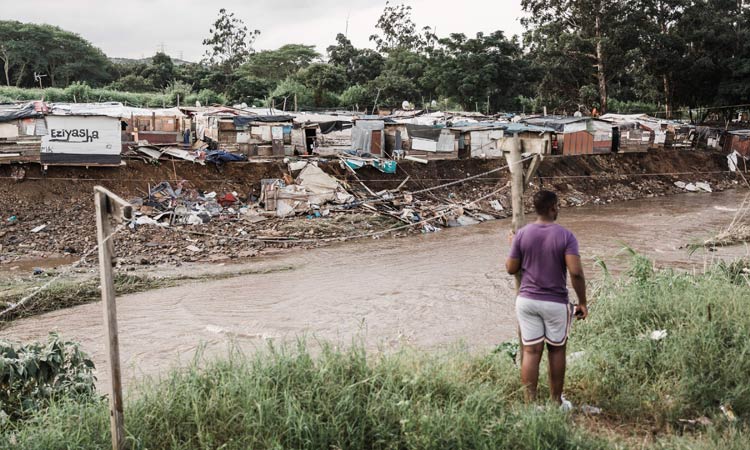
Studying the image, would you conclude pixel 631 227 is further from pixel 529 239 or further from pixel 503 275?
pixel 529 239

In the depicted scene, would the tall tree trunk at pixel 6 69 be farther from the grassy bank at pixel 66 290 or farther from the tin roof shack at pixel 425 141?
the grassy bank at pixel 66 290

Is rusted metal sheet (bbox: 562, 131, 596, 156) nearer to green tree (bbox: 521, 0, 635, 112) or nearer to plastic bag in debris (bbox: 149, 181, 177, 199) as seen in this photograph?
green tree (bbox: 521, 0, 635, 112)

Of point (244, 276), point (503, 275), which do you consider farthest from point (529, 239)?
point (244, 276)

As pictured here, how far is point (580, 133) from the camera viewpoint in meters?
24.0

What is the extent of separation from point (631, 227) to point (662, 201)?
254 inches

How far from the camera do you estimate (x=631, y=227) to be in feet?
58.3

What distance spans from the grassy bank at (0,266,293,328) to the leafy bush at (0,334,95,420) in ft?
17.8

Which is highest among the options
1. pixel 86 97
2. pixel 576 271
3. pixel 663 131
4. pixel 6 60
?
pixel 6 60

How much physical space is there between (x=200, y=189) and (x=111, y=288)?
1394 cm

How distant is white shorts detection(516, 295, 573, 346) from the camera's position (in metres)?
4.21

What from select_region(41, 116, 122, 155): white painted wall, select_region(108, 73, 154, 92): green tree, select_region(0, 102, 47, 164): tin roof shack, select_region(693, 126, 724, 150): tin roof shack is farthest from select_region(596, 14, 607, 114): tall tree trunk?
select_region(108, 73, 154, 92): green tree

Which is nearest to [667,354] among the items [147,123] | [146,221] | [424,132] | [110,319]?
[110,319]

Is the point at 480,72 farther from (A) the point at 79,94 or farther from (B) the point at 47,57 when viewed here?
(B) the point at 47,57

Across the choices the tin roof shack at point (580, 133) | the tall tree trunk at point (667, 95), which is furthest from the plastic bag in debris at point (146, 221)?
the tall tree trunk at point (667, 95)
